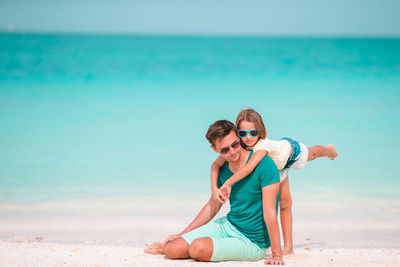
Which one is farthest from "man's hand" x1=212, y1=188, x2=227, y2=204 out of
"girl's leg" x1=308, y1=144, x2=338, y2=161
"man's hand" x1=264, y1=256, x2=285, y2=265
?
"girl's leg" x1=308, y1=144, x2=338, y2=161

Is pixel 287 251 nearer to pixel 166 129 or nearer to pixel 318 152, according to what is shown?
pixel 318 152

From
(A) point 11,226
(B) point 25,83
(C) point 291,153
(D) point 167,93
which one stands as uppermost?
(B) point 25,83

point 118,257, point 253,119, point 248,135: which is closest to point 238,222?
point 248,135

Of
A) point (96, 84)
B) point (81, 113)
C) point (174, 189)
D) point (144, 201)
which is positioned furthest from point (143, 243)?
point (96, 84)

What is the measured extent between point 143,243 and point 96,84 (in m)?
16.9

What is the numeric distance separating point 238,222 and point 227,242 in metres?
0.20

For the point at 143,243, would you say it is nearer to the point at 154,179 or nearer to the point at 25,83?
the point at 154,179

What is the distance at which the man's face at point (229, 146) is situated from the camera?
145 inches

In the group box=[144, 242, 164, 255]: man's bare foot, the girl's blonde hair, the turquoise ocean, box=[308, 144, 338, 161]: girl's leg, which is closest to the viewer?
the girl's blonde hair

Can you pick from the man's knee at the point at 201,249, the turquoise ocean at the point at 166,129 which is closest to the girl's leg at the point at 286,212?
the man's knee at the point at 201,249

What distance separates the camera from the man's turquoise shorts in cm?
369

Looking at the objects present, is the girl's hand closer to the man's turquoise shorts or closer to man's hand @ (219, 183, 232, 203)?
man's hand @ (219, 183, 232, 203)

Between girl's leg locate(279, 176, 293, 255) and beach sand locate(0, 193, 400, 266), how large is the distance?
111 mm

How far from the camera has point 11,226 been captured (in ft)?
18.3
